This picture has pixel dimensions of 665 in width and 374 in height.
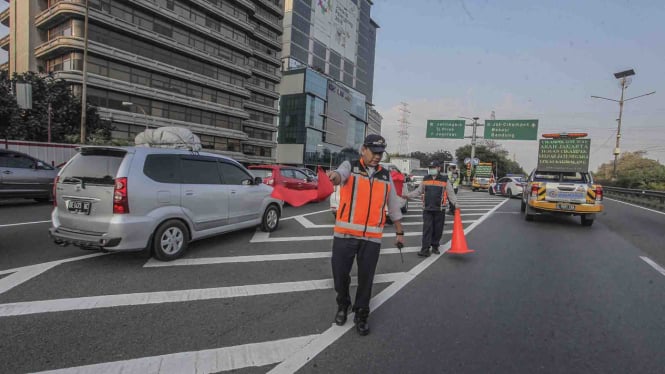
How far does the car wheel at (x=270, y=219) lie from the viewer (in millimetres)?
7574

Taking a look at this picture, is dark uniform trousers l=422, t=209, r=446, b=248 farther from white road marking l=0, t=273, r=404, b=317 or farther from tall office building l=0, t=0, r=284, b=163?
tall office building l=0, t=0, r=284, b=163

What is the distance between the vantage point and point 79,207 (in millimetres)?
4777

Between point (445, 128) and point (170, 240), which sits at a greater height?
point (445, 128)

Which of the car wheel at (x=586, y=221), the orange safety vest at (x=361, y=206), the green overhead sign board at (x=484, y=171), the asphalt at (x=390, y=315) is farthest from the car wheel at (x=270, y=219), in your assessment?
the green overhead sign board at (x=484, y=171)

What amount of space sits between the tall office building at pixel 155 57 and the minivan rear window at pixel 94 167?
24054 millimetres

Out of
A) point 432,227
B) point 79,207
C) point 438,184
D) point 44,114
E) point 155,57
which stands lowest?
point 432,227

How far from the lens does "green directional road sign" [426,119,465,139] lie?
35500 mm

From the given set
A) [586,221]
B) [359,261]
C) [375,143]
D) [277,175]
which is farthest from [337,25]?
[359,261]

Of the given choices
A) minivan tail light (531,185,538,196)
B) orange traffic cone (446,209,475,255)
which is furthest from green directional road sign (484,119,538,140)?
orange traffic cone (446,209,475,255)

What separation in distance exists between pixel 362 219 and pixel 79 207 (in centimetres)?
418

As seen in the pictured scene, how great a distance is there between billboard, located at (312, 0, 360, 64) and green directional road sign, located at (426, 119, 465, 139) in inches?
Result: 2296

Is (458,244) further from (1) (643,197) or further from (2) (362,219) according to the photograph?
(1) (643,197)

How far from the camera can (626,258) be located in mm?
6383

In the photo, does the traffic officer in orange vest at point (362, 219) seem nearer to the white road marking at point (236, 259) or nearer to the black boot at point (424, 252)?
the white road marking at point (236, 259)
